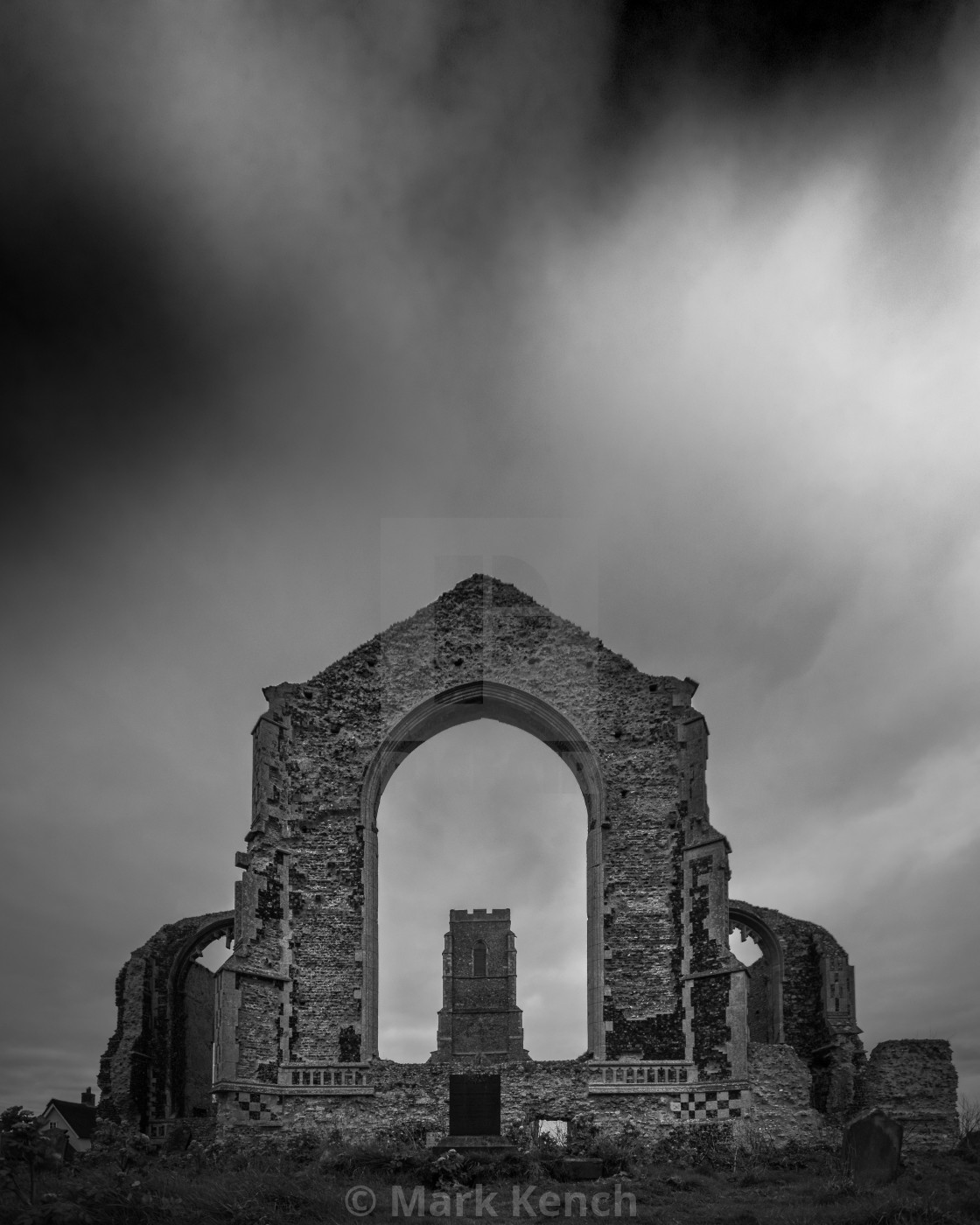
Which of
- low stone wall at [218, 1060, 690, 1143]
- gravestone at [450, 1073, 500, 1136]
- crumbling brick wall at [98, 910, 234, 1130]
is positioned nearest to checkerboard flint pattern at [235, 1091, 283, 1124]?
low stone wall at [218, 1060, 690, 1143]

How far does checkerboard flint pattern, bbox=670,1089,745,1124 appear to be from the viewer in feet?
56.2

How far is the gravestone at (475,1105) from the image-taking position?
1706cm

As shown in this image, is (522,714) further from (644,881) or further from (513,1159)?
(513,1159)

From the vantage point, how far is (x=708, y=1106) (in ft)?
56.6

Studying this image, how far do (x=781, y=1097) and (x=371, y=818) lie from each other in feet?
26.9

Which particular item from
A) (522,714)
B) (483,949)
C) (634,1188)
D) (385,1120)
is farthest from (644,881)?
(483,949)

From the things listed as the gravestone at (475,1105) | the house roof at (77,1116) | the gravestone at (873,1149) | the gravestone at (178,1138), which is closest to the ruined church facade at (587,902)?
the gravestone at (475,1105)

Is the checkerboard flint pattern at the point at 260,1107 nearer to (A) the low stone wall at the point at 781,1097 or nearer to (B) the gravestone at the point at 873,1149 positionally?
(A) the low stone wall at the point at 781,1097

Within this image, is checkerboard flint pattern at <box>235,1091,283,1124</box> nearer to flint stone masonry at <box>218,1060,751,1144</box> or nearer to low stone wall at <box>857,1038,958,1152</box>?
flint stone masonry at <box>218,1060,751,1144</box>

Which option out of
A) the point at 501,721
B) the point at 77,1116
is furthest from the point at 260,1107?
the point at 77,1116

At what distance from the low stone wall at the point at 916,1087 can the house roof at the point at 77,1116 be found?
2179cm

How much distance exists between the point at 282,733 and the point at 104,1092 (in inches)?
371

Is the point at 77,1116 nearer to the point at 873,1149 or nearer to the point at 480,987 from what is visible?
the point at 480,987

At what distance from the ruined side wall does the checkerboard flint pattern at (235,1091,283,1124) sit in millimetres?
328
